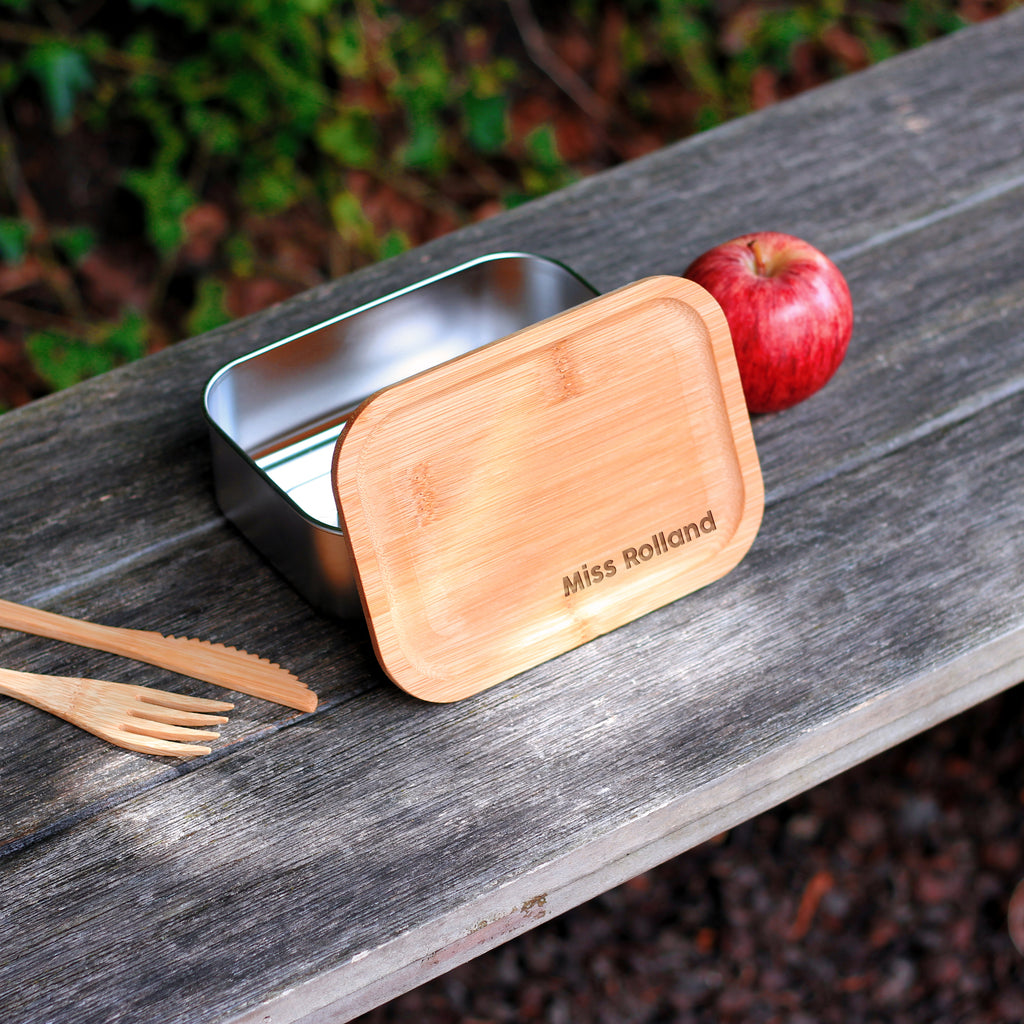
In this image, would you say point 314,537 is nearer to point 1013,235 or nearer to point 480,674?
point 480,674

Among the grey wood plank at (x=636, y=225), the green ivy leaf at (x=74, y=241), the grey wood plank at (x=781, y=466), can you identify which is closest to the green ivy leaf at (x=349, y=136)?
the green ivy leaf at (x=74, y=241)

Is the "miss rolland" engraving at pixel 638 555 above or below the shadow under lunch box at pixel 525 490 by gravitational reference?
below

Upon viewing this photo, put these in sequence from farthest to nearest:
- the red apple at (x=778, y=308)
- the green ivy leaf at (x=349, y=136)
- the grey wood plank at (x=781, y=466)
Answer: the green ivy leaf at (x=349, y=136) → the red apple at (x=778, y=308) → the grey wood plank at (x=781, y=466)

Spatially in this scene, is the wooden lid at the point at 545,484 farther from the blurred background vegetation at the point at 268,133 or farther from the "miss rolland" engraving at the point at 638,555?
the blurred background vegetation at the point at 268,133

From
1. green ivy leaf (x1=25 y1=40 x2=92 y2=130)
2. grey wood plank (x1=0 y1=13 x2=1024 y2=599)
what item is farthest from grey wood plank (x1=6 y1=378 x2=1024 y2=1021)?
green ivy leaf (x1=25 y1=40 x2=92 y2=130)

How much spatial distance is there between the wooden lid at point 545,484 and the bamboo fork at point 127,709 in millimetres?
151

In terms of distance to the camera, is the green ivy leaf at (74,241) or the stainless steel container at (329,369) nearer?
the stainless steel container at (329,369)

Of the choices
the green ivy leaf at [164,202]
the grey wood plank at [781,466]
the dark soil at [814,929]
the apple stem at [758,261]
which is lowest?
the dark soil at [814,929]

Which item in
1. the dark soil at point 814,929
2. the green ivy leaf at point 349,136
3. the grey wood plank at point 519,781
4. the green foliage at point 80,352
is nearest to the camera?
the grey wood plank at point 519,781

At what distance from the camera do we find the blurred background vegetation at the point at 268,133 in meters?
2.20

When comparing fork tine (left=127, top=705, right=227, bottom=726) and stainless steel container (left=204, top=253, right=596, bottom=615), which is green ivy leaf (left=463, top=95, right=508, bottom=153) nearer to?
stainless steel container (left=204, top=253, right=596, bottom=615)

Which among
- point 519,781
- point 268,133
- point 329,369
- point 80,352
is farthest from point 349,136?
point 519,781

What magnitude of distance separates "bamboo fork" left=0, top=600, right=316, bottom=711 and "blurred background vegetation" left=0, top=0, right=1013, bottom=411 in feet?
4.15

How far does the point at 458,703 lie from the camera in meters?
0.81
